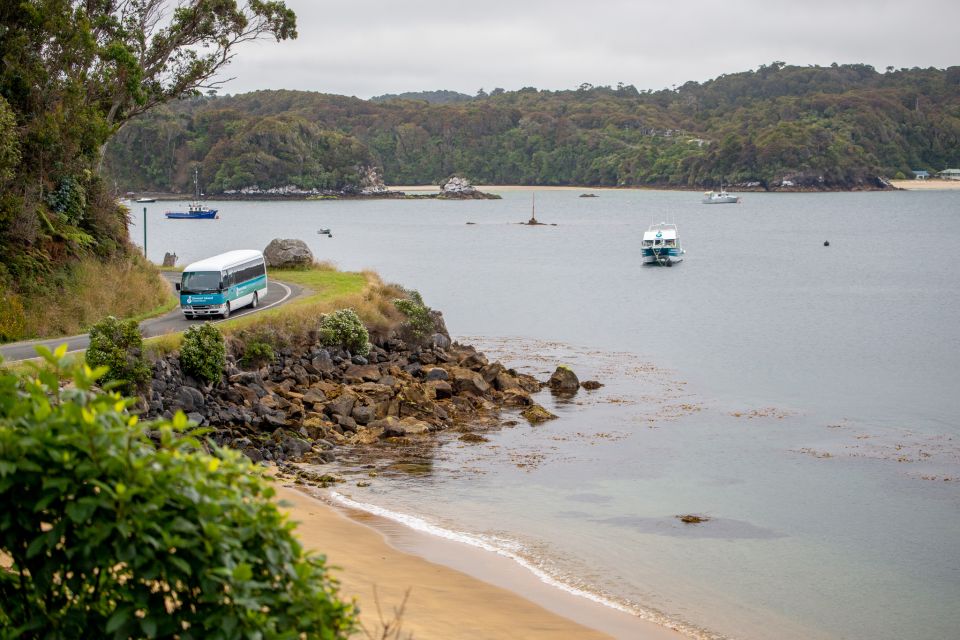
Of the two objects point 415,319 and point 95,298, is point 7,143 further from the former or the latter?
point 415,319

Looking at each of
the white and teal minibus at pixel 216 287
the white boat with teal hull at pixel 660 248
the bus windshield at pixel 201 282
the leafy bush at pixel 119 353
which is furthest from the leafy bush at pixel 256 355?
the white boat with teal hull at pixel 660 248

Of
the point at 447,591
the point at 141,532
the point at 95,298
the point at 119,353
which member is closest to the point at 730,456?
the point at 447,591

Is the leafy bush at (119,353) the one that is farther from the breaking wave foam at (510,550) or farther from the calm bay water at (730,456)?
the calm bay water at (730,456)

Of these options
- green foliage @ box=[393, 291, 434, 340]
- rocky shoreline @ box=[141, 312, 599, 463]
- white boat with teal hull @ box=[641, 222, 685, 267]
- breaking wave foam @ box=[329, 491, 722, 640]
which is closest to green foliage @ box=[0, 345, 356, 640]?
breaking wave foam @ box=[329, 491, 722, 640]

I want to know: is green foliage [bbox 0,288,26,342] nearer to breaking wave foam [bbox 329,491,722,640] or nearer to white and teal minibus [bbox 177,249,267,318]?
white and teal minibus [bbox 177,249,267,318]

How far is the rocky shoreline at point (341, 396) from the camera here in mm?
28906

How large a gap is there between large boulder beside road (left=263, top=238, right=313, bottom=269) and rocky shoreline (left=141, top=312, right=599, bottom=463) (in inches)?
530

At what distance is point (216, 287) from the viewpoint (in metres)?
36.8

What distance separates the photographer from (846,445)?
111 ft

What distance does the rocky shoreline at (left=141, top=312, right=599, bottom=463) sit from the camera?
94.8 ft

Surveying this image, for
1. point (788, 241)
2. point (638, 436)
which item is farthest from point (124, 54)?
point (788, 241)

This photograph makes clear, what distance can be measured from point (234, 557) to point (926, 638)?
16.6 m

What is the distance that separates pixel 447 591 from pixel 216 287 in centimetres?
2090

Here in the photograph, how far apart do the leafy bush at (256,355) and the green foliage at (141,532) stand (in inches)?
1050
